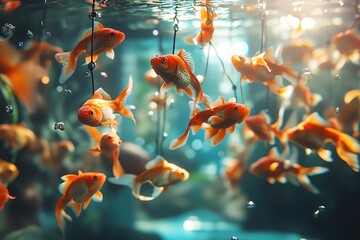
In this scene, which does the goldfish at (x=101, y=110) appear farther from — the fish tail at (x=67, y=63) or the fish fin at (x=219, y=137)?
the fish fin at (x=219, y=137)

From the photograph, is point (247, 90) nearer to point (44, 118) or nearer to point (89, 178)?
point (44, 118)

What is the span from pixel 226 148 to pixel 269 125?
814 cm

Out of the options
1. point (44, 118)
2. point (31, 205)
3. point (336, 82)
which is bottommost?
point (31, 205)

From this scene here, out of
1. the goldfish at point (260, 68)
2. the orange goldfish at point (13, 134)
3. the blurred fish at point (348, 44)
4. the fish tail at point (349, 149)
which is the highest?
the goldfish at point (260, 68)

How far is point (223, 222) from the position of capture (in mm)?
9805

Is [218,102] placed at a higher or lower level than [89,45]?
lower

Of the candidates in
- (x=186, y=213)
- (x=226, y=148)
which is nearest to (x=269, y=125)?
(x=186, y=213)

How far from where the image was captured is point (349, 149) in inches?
143

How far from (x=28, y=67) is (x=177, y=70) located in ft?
20.3

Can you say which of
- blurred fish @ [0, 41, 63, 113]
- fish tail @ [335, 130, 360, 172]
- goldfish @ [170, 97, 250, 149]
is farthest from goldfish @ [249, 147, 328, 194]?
blurred fish @ [0, 41, 63, 113]

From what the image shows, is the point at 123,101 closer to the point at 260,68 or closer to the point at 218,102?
the point at 218,102

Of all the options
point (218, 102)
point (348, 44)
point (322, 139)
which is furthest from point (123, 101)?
point (348, 44)

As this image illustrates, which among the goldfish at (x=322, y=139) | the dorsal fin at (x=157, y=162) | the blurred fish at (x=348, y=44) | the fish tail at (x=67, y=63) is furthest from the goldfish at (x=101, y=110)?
the blurred fish at (x=348, y=44)

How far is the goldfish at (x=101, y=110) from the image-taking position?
2.66 metres
